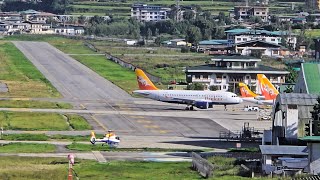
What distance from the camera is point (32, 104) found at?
101 m

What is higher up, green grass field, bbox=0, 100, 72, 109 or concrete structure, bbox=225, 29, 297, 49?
green grass field, bbox=0, 100, 72, 109

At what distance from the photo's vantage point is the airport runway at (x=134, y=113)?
83.9 metres

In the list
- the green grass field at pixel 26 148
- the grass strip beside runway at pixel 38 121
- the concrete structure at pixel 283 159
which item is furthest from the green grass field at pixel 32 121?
the concrete structure at pixel 283 159

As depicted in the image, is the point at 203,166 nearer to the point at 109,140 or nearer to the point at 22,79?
the point at 109,140

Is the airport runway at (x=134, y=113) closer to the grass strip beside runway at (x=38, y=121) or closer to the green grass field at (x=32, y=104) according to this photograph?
the grass strip beside runway at (x=38, y=121)

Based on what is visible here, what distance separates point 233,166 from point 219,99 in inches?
1822

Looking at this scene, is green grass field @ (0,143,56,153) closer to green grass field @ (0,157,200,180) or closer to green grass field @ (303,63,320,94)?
green grass field @ (0,157,200,180)

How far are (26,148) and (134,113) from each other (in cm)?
2955

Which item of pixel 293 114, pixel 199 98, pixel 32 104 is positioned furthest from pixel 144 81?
pixel 293 114

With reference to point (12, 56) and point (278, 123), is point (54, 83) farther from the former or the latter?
point (278, 123)

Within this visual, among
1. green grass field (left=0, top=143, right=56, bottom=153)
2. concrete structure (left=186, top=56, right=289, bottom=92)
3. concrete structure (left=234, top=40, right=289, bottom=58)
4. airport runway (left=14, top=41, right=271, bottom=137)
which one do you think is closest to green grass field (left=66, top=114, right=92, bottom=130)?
airport runway (left=14, top=41, right=271, bottom=137)

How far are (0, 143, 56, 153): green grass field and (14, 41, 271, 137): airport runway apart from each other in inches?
483

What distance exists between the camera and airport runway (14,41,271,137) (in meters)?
83.9

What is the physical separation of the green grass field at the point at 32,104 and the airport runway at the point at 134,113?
194 cm
